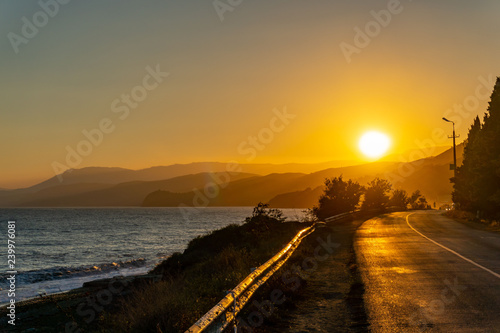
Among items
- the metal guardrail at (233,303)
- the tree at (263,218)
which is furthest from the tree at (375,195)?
the metal guardrail at (233,303)

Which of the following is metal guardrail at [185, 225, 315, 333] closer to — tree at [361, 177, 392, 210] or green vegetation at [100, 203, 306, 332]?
green vegetation at [100, 203, 306, 332]

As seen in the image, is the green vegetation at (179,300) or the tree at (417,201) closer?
the green vegetation at (179,300)

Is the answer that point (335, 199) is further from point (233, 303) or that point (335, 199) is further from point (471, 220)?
point (233, 303)

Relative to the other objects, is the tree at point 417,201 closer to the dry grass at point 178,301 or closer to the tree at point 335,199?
the tree at point 335,199

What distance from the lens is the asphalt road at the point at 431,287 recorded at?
26.1 feet

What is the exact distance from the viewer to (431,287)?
11.1 metres

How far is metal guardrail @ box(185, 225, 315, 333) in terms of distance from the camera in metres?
5.71

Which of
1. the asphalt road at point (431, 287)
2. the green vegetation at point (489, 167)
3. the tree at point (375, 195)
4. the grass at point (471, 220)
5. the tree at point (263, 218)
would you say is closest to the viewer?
the asphalt road at point (431, 287)

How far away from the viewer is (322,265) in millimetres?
15906

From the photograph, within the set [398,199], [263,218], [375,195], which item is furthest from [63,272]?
[398,199]

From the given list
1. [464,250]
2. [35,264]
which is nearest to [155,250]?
[35,264]

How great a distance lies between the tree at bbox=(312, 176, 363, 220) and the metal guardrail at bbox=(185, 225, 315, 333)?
40.4 meters

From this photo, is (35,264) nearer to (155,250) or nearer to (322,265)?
(155,250)

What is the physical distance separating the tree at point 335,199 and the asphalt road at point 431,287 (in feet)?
102
